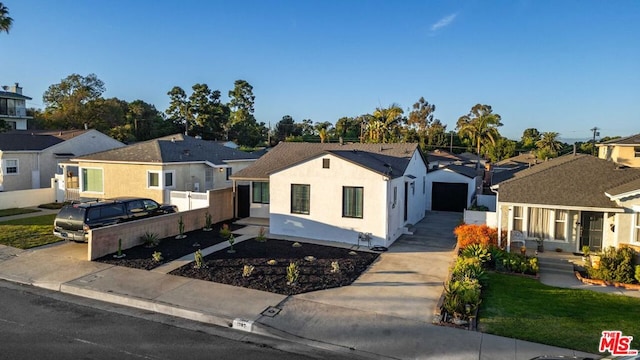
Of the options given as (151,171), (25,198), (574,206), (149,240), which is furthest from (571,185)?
(25,198)

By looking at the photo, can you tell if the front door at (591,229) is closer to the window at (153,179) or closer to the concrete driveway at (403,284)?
the concrete driveway at (403,284)

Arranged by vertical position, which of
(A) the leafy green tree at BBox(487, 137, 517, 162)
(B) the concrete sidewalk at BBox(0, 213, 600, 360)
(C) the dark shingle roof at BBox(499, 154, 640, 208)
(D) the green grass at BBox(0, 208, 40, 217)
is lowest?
(B) the concrete sidewalk at BBox(0, 213, 600, 360)

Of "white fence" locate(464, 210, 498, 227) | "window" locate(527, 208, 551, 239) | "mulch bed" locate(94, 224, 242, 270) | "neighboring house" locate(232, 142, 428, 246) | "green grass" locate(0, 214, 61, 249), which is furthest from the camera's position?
"white fence" locate(464, 210, 498, 227)

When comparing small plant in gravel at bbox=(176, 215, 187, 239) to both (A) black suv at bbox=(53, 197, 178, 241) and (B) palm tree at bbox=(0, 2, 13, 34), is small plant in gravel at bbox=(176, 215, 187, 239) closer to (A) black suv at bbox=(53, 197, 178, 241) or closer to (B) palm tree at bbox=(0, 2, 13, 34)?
(A) black suv at bbox=(53, 197, 178, 241)

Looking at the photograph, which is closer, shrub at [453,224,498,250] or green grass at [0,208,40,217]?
shrub at [453,224,498,250]

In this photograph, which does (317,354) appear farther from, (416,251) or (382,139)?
(382,139)

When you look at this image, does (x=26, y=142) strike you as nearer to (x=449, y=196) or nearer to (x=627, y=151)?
(x=449, y=196)

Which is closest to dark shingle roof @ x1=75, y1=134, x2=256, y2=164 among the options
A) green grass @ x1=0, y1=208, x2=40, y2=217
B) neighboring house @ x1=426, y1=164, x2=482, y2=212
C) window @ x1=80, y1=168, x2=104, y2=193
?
window @ x1=80, y1=168, x2=104, y2=193
